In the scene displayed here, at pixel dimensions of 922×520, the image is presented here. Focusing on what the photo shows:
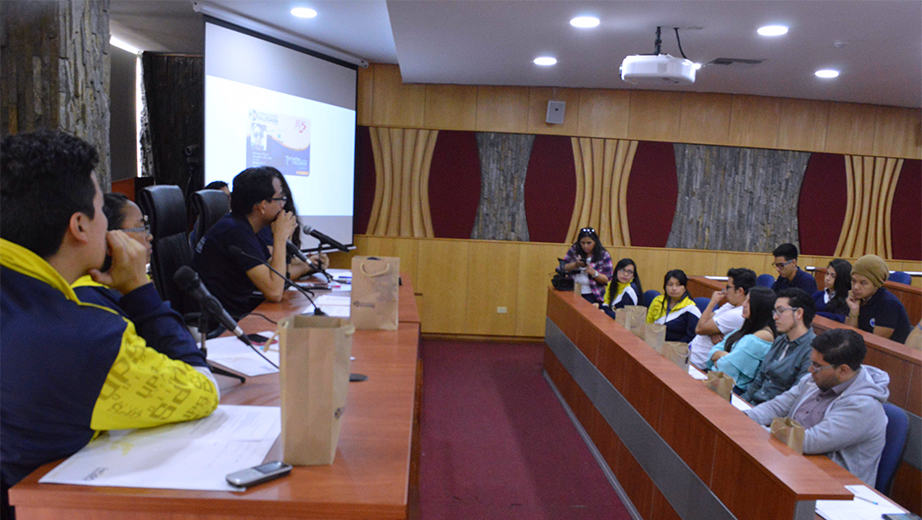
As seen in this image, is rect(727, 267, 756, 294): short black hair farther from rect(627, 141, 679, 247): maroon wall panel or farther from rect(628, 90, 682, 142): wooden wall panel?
rect(628, 90, 682, 142): wooden wall panel

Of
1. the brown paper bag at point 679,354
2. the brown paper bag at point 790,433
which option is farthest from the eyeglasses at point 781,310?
the brown paper bag at point 790,433

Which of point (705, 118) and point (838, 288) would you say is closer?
point (838, 288)

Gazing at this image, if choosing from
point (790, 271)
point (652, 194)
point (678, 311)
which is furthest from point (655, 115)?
point (678, 311)

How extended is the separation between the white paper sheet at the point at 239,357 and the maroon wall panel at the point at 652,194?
5.27 metres

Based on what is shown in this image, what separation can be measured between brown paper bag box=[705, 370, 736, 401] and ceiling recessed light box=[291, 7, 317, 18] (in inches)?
144

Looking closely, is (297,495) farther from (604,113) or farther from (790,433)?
(604,113)

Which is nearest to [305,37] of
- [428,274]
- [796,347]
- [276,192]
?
[428,274]

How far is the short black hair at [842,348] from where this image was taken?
235 centimetres

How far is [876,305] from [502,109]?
12.2 ft

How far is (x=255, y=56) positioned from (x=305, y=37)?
517 mm

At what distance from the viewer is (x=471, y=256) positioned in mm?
6531

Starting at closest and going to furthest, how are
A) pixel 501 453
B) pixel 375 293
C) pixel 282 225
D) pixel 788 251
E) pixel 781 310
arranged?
pixel 375 293
pixel 282 225
pixel 781 310
pixel 501 453
pixel 788 251

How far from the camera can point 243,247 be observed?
2.62 metres

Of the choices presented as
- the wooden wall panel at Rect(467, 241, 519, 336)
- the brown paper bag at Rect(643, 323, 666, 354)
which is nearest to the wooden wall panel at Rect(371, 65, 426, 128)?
the wooden wall panel at Rect(467, 241, 519, 336)
